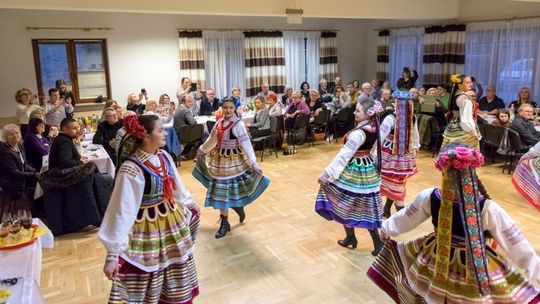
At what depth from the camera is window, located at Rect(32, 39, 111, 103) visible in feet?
27.7

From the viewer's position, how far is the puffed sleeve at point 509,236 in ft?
7.19

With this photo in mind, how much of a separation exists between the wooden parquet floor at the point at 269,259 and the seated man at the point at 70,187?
0.58ft

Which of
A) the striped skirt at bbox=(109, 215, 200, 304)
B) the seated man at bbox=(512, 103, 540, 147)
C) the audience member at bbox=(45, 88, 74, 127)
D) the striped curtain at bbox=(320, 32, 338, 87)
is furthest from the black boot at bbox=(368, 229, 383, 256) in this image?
the striped curtain at bbox=(320, 32, 338, 87)

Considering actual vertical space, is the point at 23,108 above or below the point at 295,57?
below

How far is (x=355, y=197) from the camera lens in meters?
3.77

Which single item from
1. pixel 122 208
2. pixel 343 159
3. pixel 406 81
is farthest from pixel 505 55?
pixel 122 208

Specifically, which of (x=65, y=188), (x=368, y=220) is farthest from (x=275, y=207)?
(x=65, y=188)

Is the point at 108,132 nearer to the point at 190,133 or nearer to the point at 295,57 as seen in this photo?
the point at 190,133

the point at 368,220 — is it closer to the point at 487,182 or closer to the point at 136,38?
the point at 487,182

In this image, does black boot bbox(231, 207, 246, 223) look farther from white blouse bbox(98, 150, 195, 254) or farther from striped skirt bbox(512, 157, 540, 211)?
striped skirt bbox(512, 157, 540, 211)

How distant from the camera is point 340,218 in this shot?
382 cm

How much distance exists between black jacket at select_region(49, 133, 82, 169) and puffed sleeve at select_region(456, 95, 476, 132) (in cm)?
418

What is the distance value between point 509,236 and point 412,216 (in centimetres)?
46

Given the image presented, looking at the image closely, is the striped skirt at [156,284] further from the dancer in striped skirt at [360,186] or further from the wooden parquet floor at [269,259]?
the dancer in striped skirt at [360,186]
